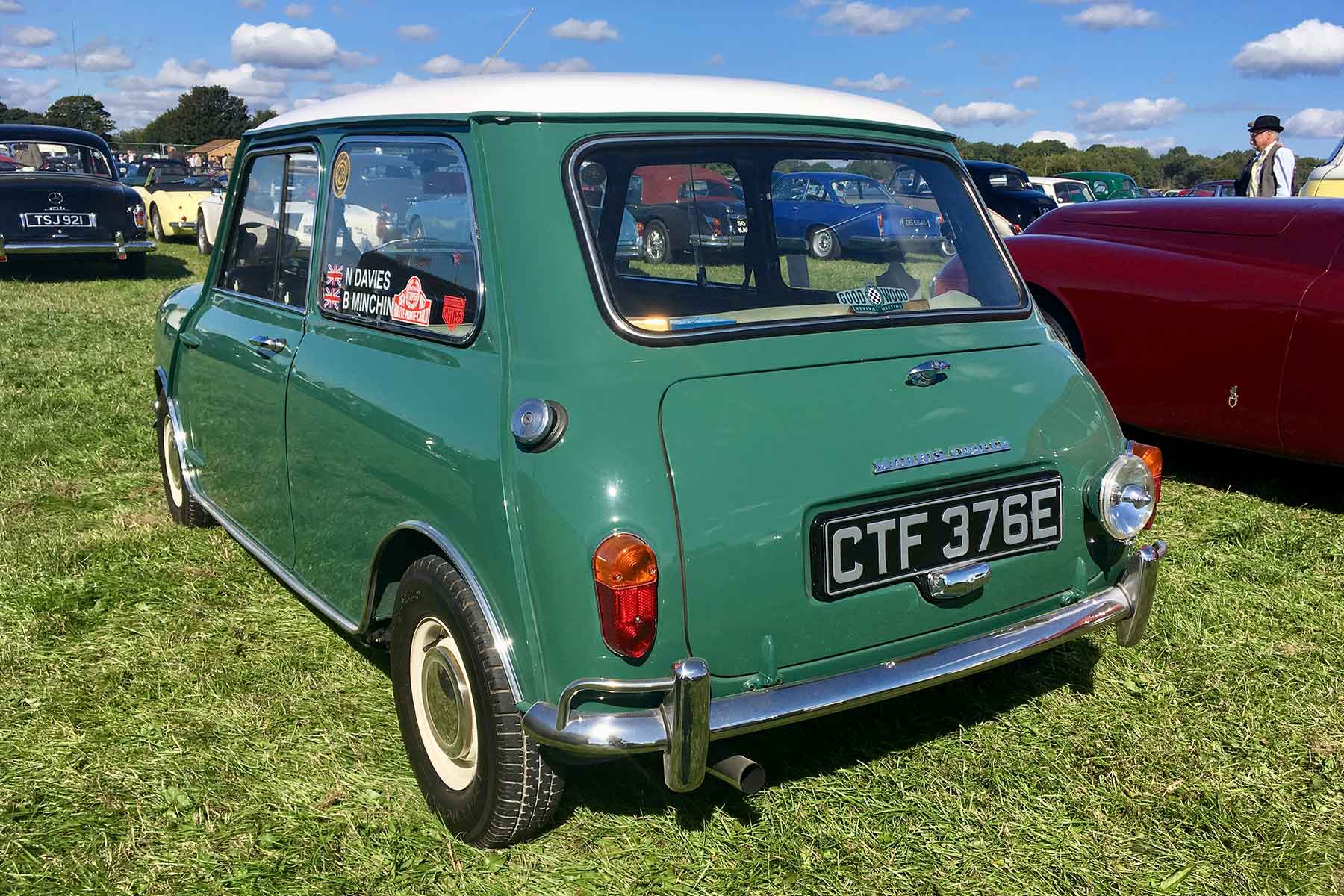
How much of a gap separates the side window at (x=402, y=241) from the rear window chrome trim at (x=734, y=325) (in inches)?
10.9

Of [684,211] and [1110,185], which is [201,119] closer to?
[1110,185]

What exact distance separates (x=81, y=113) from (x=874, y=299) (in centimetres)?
9909

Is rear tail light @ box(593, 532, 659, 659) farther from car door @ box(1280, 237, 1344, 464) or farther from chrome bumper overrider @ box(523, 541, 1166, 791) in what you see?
car door @ box(1280, 237, 1344, 464)

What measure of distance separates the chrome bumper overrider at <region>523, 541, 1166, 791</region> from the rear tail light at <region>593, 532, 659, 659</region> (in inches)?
3.3

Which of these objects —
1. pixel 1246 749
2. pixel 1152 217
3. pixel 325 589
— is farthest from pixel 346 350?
pixel 1152 217

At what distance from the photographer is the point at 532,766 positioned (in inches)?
102

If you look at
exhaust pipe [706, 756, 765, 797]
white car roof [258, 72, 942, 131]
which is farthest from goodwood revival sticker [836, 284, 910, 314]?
exhaust pipe [706, 756, 765, 797]

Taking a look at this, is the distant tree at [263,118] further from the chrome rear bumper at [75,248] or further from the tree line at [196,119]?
the tree line at [196,119]

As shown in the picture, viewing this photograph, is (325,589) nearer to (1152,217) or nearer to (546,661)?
(546,661)

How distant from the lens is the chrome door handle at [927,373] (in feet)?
9.21

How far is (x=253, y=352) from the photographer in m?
3.68

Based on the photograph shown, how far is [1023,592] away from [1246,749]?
38.4 inches

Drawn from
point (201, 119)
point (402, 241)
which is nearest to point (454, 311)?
point (402, 241)

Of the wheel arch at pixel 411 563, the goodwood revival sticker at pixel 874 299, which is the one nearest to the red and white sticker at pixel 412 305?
the wheel arch at pixel 411 563
